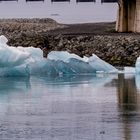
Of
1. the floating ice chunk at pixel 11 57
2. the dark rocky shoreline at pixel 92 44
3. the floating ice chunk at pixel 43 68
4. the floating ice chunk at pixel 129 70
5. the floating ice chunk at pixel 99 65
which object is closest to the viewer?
the floating ice chunk at pixel 11 57

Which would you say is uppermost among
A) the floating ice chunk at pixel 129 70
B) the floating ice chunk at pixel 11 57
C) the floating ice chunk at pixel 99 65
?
the floating ice chunk at pixel 11 57

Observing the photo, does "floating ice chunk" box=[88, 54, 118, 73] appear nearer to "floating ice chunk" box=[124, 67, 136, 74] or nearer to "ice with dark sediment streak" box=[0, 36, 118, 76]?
"ice with dark sediment streak" box=[0, 36, 118, 76]

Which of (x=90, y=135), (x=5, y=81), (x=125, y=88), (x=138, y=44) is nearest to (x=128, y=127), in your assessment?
(x=90, y=135)

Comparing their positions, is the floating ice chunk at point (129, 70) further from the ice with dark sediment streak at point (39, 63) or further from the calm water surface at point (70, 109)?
the calm water surface at point (70, 109)

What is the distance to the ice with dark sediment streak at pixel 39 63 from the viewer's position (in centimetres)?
3322

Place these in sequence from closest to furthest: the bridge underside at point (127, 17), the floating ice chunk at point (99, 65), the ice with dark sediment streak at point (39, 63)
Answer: the ice with dark sediment streak at point (39, 63), the floating ice chunk at point (99, 65), the bridge underside at point (127, 17)

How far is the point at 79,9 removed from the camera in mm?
131250

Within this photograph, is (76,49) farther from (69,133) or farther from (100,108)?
(69,133)

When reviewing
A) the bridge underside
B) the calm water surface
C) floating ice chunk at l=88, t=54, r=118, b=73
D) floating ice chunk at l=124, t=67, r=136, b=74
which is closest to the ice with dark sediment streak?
floating ice chunk at l=88, t=54, r=118, b=73

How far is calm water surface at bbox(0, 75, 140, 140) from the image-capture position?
18.7 m

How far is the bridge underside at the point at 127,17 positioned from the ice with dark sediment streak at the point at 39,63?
630 inches

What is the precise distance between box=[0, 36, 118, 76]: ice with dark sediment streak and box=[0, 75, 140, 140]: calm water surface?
91 cm

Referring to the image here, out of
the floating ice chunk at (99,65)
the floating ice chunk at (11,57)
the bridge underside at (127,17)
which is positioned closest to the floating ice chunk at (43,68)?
the floating ice chunk at (11,57)

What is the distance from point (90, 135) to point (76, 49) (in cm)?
2696
